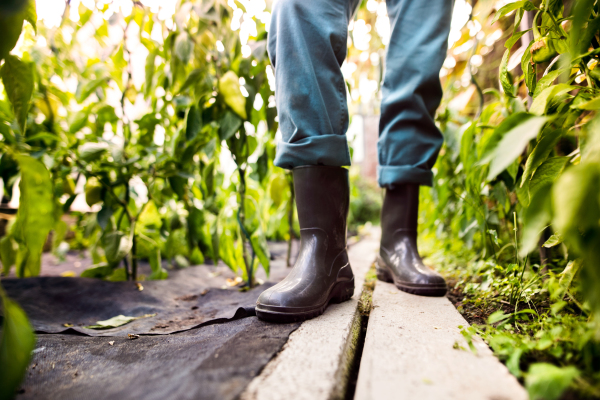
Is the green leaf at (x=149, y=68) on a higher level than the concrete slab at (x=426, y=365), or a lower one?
higher

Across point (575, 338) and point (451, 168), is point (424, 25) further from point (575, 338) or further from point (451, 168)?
point (575, 338)

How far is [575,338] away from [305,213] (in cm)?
53

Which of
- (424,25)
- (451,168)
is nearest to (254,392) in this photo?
(424,25)

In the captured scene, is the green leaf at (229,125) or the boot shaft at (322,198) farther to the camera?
the green leaf at (229,125)

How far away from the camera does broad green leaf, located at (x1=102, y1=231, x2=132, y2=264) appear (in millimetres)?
1034

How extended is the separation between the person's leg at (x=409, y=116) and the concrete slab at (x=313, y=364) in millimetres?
361

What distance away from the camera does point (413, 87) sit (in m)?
0.94

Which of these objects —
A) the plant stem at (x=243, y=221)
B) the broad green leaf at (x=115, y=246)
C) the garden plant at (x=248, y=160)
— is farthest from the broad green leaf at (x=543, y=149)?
the broad green leaf at (x=115, y=246)

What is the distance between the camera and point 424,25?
3.13 feet

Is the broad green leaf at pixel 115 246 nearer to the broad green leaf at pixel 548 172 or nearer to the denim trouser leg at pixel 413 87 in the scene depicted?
the denim trouser leg at pixel 413 87

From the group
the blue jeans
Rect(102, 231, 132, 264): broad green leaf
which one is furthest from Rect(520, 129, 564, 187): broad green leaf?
Rect(102, 231, 132, 264): broad green leaf

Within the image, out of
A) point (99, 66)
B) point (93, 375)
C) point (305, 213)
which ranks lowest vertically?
point (93, 375)

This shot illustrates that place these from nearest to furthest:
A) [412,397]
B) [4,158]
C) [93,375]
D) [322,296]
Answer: [412,397]
[93,375]
[322,296]
[4,158]

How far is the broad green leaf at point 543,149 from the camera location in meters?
0.47
